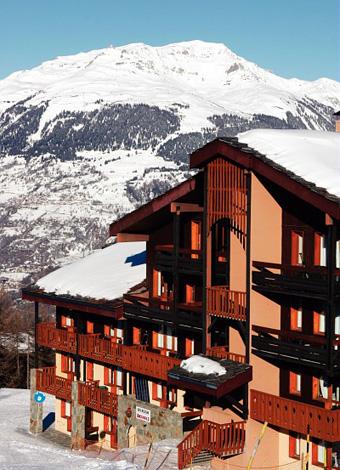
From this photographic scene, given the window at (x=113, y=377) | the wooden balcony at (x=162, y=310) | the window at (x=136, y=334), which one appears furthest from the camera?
the window at (x=113, y=377)

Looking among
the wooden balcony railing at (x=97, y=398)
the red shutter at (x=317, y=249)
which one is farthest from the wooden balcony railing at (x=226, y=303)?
the wooden balcony railing at (x=97, y=398)

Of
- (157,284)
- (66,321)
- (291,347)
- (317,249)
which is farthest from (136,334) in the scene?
(317,249)

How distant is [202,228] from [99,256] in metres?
14.6

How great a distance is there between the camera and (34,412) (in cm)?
A: 4322

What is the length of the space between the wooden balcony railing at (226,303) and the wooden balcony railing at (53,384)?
38.0ft

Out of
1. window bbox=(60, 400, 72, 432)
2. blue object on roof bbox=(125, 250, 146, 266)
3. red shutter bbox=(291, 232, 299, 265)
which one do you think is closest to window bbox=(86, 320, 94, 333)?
blue object on roof bbox=(125, 250, 146, 266)

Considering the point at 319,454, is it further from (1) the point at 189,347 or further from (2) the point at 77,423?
(2) the point at 77,423

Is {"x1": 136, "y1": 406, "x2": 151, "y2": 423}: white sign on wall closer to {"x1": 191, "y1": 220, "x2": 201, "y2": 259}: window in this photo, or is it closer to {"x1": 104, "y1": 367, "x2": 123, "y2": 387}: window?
{"x1": 104, "y1": 367, "x2": 123, "y2": 387}: window

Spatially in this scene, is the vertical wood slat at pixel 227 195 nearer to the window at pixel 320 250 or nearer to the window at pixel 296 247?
the window at pixel 296 247

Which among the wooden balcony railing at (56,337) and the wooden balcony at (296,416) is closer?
the wooden balcony at (296,416)

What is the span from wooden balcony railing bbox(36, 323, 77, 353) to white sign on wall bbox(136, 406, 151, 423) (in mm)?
6177

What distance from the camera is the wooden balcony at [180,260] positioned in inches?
1284

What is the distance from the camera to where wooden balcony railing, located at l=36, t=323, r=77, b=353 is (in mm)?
40750

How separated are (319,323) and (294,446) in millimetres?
3747
